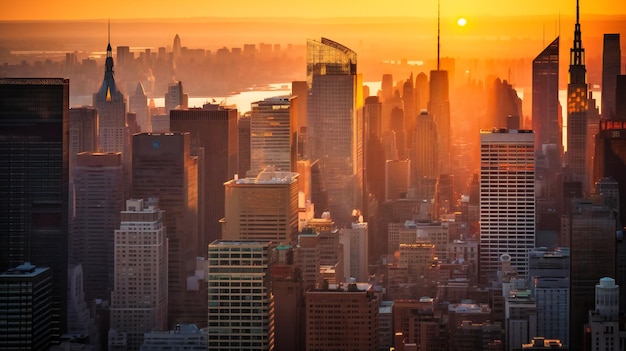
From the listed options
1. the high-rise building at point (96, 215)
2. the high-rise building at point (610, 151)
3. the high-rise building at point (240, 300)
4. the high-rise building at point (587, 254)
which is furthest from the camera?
the high-rise building at point (610, 151)

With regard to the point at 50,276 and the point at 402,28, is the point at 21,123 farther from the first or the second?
the point at 402,28

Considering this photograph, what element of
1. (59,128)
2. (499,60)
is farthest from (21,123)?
(499,60)

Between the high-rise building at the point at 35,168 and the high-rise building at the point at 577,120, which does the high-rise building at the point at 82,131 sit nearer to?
the high-rise building at the point at 35,168

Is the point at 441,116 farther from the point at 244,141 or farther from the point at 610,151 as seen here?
the point at 610,151

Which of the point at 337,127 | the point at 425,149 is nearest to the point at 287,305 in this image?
the point at 425,149

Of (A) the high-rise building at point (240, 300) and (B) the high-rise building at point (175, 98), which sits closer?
(A) the high-rise building at point (240, 300)

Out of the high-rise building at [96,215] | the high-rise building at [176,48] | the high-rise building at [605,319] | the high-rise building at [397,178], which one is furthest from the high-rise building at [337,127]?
the high-rise building at [605,319]

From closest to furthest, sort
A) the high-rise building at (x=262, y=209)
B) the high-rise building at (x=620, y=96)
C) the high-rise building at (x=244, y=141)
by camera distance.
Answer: the high-rise building at (x=262, y=209), the high-rise building at (x=620, y=96), the high-rise building at (x=244, y=141)
